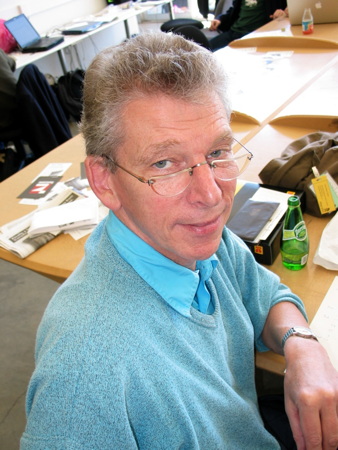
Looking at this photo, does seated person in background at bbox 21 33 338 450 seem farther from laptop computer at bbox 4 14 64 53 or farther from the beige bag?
laptop computer at bbox 4 14 64 53

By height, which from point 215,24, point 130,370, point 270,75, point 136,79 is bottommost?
point 215,24

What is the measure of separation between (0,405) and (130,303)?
1699mm

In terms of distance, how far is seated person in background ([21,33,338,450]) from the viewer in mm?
697

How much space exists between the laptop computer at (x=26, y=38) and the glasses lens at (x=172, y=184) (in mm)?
4025

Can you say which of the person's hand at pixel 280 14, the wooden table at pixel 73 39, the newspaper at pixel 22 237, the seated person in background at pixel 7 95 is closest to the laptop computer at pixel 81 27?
the wooden table at pixel 73 39

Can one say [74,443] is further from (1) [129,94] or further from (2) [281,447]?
(2) [281,447]

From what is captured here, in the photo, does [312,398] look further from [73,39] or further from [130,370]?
[73,39]

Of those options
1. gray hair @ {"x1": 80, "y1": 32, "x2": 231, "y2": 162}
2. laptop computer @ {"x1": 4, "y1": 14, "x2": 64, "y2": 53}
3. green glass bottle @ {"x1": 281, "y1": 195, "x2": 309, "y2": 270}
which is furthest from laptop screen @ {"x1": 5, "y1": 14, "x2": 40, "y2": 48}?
gray hair @ {"x1": 80, "y1": 32, "x2": 231, "y2": 162}

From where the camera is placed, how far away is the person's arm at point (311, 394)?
902mm

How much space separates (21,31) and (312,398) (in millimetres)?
4602

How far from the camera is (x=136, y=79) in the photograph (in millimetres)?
779

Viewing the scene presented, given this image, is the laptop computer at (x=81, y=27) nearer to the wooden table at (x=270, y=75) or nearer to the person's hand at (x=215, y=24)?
the person's hand at (x=215, y=24)

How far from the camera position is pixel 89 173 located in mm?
884

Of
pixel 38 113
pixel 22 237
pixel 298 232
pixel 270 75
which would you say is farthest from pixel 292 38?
pixel 22 237
